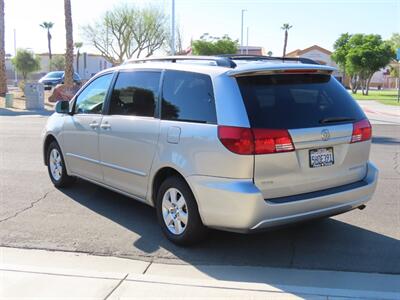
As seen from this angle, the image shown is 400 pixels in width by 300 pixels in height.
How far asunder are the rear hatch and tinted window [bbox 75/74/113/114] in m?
2.26

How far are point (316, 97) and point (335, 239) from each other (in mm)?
1501

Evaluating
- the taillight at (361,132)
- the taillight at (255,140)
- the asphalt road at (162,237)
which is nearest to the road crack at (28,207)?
the asphalt road at (162,237)

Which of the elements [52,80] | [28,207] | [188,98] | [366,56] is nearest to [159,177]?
[188,98]

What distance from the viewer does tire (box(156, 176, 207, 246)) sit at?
4.71 meters

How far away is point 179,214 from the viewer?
4898mm

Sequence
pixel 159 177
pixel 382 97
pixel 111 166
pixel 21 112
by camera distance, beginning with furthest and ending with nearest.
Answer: pixel 382 97
pixel 21 112
pixel 111 166
pixel 159 177

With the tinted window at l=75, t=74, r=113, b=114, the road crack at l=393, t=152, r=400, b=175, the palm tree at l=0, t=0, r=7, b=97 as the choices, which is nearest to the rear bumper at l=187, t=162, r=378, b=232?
the tinted window at l=75, t=74, r=113, b=114

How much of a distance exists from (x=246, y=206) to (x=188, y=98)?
1.28 metres

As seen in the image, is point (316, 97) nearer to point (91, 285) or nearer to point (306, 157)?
point (306, 157)

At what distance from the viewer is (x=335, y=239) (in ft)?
17.1

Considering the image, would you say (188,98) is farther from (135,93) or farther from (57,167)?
(57,167)

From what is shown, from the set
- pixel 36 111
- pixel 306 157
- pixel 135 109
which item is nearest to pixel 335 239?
pixel 306 157

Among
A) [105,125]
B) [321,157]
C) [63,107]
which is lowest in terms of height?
[321,157]

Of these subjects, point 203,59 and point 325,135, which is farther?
point 203,59
